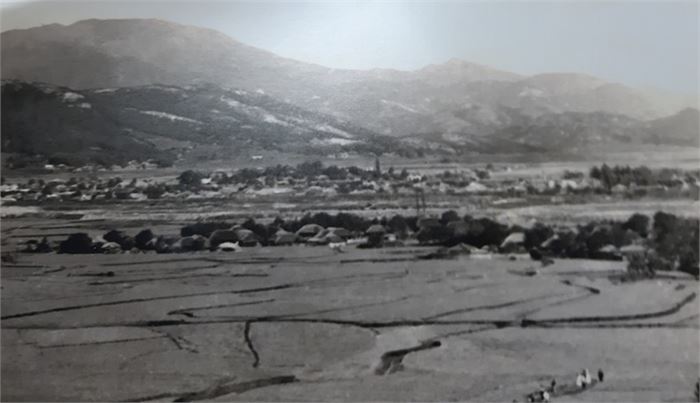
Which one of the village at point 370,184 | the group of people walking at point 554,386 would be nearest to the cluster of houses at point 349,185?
the village at point 370,184

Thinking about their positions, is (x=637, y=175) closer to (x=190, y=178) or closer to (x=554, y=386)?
(x=554, y=386)

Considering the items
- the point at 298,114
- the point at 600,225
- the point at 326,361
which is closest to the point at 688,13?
the point at 600,225

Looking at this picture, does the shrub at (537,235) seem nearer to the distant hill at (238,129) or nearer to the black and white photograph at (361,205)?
the black and white photograph at (361,205)

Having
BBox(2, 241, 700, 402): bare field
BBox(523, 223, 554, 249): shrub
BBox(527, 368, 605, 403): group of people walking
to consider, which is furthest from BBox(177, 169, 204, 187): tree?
BBox(527, 368, 605, 403): group of people walking

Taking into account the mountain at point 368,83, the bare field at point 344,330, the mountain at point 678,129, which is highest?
the mountain at point 368,83

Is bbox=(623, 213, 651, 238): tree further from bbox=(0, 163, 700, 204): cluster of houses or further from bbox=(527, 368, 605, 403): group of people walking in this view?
bbox=(527, 368, 605, 403): group of people walking

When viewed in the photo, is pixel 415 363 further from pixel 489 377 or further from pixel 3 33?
pixel 3 33

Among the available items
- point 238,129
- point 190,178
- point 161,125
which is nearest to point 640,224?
point 238,129
